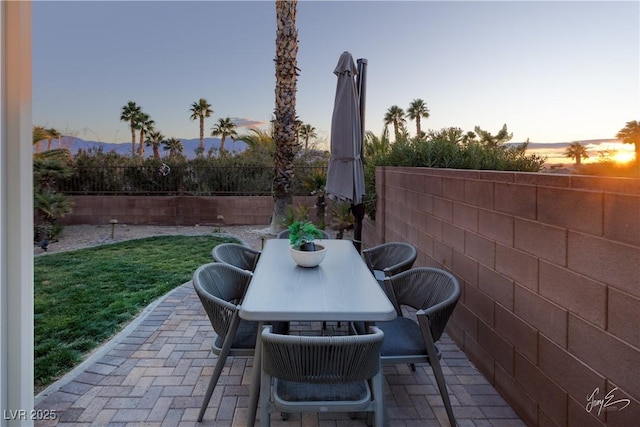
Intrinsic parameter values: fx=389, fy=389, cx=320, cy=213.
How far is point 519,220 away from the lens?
7.21ft

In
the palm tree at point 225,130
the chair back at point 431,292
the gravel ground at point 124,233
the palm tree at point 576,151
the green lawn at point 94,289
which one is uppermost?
the palm tree at point 225,130

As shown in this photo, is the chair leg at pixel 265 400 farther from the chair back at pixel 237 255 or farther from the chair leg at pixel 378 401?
the chair back at pixel 237 255

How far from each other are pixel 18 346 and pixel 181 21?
10932mm

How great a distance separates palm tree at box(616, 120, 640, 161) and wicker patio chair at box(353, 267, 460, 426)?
1671mm

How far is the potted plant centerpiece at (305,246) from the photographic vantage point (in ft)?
8.37

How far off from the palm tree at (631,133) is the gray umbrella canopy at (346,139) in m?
2.30

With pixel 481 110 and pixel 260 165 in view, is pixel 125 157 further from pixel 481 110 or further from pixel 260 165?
pixel 481 110

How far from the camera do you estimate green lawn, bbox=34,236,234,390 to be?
2.96 m

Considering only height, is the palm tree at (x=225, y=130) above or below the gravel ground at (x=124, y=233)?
above

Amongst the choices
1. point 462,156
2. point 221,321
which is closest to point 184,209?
point 462,156

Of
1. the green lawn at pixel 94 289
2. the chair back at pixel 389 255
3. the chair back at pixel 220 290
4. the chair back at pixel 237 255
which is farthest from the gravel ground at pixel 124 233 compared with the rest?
the chair back at pixel 220 290

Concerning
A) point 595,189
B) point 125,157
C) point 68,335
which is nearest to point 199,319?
point 68,335

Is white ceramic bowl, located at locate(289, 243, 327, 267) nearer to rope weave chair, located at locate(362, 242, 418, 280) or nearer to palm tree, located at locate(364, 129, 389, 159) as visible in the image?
rope weave chair, located at locate(362, 242, 418, 280)

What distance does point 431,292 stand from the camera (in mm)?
2434
